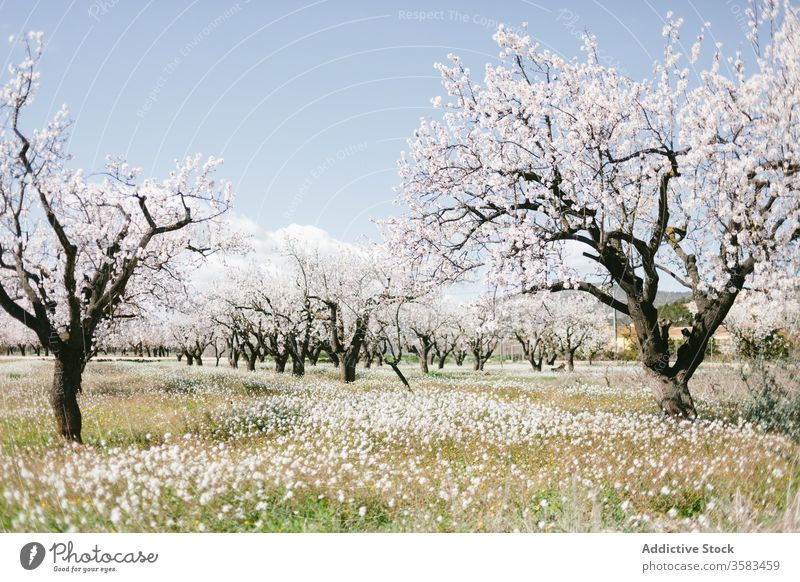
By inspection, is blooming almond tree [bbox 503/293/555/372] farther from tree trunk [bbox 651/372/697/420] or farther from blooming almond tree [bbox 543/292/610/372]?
tree trunk [bbox 651/372/697/420]

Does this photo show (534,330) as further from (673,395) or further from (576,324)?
(673,395)

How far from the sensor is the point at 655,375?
36.5 ft

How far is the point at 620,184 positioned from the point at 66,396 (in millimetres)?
9782

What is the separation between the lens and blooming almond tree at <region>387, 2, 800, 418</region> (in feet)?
28.0
